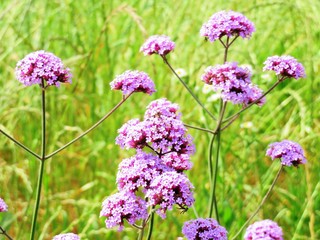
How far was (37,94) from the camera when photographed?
3.85m

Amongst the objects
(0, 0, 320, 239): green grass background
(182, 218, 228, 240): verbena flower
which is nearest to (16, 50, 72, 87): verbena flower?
(182, 218, 228, 240): verbena flower

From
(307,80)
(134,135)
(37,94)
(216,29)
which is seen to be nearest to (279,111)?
(307,80)

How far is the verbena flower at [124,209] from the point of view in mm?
1865

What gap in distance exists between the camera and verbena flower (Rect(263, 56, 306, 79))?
7.36ft

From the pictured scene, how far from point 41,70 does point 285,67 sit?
76 centimetres

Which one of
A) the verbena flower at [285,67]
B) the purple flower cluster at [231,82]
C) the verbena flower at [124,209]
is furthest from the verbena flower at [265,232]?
the verbena flower at [285,67]

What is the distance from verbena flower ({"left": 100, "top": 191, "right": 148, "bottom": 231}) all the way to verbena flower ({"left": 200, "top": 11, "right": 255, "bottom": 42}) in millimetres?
646

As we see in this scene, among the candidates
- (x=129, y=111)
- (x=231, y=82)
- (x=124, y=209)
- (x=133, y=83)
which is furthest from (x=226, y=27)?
(x=129, y=111)

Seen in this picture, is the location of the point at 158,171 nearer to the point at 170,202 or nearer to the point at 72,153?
the point at 170,202

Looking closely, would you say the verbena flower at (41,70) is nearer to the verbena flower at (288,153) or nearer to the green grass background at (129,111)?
the verbena flower at (288,153)

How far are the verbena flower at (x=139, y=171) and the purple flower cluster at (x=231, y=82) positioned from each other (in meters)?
0.34

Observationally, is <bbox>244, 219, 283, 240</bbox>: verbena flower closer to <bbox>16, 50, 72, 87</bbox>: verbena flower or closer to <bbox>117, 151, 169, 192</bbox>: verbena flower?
<bbox>117, 151, 169, 192</bbox>: verbena flower

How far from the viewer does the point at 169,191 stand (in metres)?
1.79

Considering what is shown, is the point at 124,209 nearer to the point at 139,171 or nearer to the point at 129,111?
the point at 139,171
